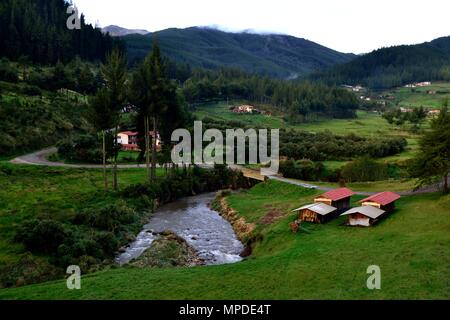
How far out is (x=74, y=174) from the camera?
7125 centimetres

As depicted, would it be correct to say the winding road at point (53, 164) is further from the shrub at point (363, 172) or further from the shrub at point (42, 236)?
the shrub at point (42, 236)

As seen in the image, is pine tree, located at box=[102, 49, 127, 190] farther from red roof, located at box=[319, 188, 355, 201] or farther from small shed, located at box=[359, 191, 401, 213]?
small shed, located at box=[359, 191, 401, 213]

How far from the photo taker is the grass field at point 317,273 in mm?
26703

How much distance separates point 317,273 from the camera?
1174 inches

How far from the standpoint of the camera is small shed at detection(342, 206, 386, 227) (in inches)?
1661

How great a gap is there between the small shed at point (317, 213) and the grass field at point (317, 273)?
304 cm

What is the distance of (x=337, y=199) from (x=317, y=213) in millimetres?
4437

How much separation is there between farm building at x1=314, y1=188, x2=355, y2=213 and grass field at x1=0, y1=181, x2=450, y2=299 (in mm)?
6169

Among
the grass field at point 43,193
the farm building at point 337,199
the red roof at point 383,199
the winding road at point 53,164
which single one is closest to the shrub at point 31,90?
the winding road at point 53,164

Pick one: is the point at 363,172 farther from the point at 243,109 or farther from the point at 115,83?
the point at 243,109

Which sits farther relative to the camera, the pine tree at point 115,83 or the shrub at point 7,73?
the shrub at point 7,73

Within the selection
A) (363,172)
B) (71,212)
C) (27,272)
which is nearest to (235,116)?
(363,172)
